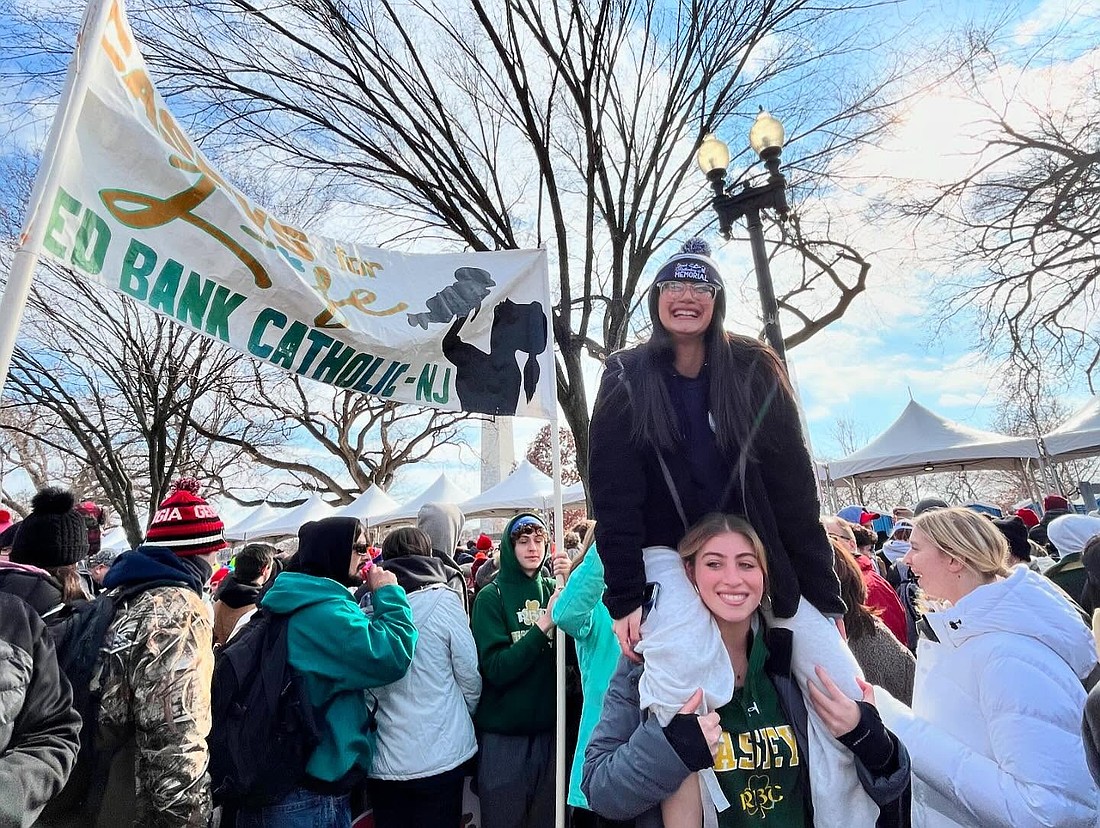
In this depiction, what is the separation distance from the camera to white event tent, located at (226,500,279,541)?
2370cm

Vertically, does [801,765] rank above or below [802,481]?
below

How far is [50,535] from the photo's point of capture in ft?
9.76

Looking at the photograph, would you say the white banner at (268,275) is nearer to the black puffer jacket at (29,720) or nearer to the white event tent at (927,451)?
the black puffer jacket at (29,720)

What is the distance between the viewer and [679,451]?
7.60ft

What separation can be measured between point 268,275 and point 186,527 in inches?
57.3

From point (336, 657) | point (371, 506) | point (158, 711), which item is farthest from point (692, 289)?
point (371, 506)

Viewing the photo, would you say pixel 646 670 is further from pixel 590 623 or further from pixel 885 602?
pixel 885 602

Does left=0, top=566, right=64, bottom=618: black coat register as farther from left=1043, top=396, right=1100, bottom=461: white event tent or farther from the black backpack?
left=1043, top=396, right=1100, bottom=461: white event tent

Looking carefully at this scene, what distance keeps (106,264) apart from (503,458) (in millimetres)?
26788

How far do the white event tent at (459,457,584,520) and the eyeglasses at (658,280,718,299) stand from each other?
13273 millimetres

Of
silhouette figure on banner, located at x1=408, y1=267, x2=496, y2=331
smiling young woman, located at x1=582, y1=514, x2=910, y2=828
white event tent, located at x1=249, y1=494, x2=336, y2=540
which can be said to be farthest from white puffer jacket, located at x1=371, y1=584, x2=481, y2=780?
white event tent, located at x1=249, y1=494, x2=336, y2=540

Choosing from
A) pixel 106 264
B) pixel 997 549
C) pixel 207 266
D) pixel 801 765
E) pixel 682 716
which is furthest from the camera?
pixel 207 266

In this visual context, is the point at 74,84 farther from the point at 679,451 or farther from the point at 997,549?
the point at 997,549

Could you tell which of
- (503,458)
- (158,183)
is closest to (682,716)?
(158,183)
